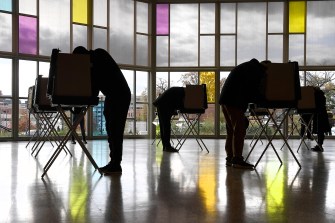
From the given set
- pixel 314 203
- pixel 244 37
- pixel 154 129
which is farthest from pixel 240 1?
pixel 314 203

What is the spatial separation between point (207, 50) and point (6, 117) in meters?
6.30

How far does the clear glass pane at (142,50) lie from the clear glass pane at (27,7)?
3.22 metres

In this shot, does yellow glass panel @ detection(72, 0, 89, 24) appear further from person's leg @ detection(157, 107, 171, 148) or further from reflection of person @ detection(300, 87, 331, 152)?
reflection of person @ detection(300, 87, 331, 152)

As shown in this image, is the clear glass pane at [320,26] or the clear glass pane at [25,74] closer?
the clear glass pane at [25,74]

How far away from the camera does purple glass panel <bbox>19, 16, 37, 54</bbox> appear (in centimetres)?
1098

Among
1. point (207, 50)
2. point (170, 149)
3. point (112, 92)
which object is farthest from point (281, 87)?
point (207, 50)

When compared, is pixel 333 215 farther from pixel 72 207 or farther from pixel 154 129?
pixel 154 129

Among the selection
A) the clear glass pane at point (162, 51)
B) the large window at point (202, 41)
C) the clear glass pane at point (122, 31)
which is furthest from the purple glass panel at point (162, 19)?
the clear glass pane at point (122, 31)

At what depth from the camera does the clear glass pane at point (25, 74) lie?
11000 mm

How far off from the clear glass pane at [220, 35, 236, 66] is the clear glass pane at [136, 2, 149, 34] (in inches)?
96.0

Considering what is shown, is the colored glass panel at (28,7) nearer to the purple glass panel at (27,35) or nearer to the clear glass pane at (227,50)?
the purple glass panel at (27,35)

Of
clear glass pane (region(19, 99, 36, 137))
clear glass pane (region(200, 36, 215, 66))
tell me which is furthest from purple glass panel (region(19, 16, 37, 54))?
clear glass pane (region(200, 36, 215, 66))

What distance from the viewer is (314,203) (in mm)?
2516

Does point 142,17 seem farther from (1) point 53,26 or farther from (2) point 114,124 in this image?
(2) point 114,124
